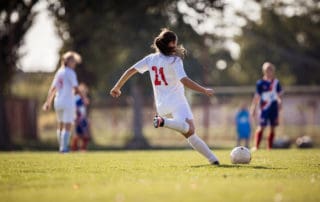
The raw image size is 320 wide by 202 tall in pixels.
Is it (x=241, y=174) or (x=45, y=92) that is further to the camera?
(x=45, y=92)

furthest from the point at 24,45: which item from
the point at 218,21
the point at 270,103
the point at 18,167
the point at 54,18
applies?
the point at 18,167

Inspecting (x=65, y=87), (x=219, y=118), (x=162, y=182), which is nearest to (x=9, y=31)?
(x=219, y=118)

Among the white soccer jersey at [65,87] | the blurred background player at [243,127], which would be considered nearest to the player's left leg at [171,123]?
the white soccer jersey at [65,87]

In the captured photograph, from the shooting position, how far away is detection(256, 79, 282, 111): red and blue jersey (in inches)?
734

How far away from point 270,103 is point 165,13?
15.9 meters

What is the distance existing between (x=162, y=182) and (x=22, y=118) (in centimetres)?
3056

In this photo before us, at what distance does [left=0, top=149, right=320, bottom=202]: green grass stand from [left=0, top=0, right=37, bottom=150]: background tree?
2163 centimetres

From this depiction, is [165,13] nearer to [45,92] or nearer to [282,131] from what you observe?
[282,131]

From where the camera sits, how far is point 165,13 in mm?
33750

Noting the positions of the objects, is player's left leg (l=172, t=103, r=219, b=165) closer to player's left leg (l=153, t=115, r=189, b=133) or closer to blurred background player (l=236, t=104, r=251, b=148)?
player's left leg (l=153, t=115, r=189, b=133)

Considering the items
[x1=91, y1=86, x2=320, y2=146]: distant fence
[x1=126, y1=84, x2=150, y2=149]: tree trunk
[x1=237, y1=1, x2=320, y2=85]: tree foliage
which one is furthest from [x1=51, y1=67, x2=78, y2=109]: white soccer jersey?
[x1=237, y1=1, x2=320, y2=85]: tree foliage

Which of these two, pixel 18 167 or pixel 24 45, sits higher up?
pixel 24 45

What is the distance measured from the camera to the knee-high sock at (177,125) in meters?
10.4

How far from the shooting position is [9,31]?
107 ft
